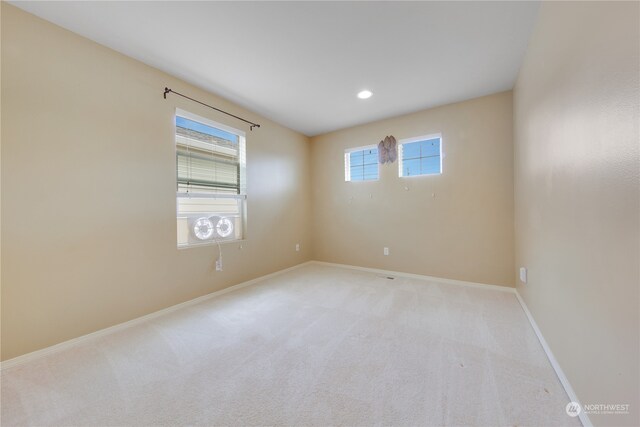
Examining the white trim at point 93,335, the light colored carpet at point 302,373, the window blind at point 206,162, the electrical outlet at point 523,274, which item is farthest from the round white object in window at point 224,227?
the electrical outlet at point 523,274

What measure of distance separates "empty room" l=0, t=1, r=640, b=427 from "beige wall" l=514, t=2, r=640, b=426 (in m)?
0.01

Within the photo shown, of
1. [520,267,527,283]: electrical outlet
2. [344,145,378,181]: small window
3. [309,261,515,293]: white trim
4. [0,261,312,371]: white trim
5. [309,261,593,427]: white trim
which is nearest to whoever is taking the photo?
[309,261,593,427]: white trim

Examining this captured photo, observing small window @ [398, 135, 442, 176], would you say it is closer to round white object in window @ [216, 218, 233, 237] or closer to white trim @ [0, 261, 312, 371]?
round white object in window @ [216, 218, 233, 237]

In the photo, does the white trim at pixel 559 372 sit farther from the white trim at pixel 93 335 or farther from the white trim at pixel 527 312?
the white trim at pixel 93 335

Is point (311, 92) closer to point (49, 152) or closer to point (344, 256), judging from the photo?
point (49, 152)

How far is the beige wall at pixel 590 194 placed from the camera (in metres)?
0.84

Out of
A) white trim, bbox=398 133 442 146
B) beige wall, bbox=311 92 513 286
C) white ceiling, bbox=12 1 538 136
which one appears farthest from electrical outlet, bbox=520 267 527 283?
white ceiling, bbox=12 1 538 136

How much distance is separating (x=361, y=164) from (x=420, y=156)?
98cm

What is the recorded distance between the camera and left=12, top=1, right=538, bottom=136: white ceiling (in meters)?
1.69

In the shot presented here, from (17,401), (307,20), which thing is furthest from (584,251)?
(17,401)

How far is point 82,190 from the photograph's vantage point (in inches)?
75.1

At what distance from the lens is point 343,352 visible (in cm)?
172

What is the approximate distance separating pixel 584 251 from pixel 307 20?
2292 millimetres

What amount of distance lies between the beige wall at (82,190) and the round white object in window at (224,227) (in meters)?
0.27
